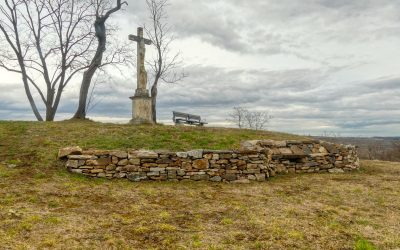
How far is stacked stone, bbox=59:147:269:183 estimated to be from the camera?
9.68 m

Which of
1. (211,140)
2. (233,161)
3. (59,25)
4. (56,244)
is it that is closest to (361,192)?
(233,161)

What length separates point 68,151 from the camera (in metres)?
10.0

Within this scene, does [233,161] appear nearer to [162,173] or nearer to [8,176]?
[162,173]

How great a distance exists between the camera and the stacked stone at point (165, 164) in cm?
968

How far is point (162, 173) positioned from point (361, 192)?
5331mm

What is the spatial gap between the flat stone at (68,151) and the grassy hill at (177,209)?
35 centimetres

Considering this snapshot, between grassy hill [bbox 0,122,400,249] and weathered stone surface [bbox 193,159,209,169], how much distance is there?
52 cm

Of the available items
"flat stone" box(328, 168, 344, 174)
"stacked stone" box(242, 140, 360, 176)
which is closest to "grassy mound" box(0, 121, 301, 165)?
"stacked stone" box(242, 140, 360, 176)

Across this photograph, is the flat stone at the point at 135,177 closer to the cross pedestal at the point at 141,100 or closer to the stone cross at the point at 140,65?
the cross pedestal at the point at 141,100

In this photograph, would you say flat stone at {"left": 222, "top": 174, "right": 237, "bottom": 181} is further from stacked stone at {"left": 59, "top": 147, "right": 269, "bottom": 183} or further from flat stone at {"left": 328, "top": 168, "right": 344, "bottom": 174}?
flat stone at {"left": 328, "top": 168, "right": 344, "bottom": 174}

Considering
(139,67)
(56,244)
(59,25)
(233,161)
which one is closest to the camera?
(56,244)

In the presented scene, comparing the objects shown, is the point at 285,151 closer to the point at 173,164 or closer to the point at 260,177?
the point at 260,177

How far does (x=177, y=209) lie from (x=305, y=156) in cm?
640

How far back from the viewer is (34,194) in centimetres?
758
